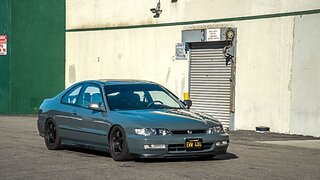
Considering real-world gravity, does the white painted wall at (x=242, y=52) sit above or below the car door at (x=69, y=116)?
above

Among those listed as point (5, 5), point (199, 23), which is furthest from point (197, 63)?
point (5, 5)

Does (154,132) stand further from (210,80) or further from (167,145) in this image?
(210,80)

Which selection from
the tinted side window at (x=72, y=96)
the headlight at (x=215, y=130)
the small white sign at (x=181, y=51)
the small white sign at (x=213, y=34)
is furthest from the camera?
the small white sign at (x=181, y=51)

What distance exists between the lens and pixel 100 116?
39.0 feet

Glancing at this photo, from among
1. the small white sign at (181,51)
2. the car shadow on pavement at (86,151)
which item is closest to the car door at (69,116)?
the car shadow on pavement at (86,151)

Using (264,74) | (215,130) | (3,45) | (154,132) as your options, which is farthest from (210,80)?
(154,132)

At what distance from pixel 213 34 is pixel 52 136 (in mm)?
9127

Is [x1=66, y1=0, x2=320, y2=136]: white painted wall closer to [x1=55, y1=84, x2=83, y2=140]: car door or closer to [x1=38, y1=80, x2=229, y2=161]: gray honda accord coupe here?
[x1=38, y1=80, x2=229, y2=161]: gray honda accord coupe

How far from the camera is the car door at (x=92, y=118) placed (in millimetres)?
11797

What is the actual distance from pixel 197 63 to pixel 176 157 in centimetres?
1138

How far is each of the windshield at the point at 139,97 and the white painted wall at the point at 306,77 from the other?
21.2ft

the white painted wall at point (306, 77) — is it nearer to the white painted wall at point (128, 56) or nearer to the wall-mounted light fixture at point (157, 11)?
the white painted wall at point (128, 56)

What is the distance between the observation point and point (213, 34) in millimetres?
21297

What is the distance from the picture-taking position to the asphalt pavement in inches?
391
